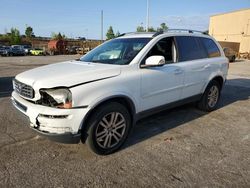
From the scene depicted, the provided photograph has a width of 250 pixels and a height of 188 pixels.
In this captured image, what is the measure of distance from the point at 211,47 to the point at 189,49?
3.38 feet

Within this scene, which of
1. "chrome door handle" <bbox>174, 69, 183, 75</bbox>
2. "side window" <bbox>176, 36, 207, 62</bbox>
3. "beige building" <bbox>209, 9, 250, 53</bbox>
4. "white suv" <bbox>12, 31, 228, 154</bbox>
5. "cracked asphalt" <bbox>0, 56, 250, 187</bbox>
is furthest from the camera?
"beige building" <bbox>209, 9, 250, 53</bbox>

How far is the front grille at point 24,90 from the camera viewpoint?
331 centimetres

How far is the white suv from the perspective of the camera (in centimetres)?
313

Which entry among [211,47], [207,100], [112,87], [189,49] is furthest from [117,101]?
[211,47]

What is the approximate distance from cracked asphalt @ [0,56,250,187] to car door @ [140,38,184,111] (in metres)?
0.65

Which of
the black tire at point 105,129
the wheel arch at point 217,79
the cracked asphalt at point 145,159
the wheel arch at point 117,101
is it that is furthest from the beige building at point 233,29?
the black tire at point 105,129

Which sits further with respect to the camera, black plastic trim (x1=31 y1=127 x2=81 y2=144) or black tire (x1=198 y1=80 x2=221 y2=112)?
black tire (x1=198 y1=80 x2=221 y2=112)

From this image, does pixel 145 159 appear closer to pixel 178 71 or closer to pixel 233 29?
pixel 178 71

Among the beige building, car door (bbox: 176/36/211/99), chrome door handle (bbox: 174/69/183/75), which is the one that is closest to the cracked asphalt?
car door (bbox: 176/36/211/99)

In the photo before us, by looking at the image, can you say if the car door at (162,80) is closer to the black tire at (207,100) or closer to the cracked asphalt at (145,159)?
the cracked asphalt at (145,159)

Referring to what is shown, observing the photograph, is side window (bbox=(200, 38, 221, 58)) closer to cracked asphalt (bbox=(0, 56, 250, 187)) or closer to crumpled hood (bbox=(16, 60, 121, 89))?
cracked asphalt (bbox=(0, 56, 250, 187))

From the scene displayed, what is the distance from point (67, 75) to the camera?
331 cm

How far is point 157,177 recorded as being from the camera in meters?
3.10

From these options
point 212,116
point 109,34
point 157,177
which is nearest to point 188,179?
point 157,177
